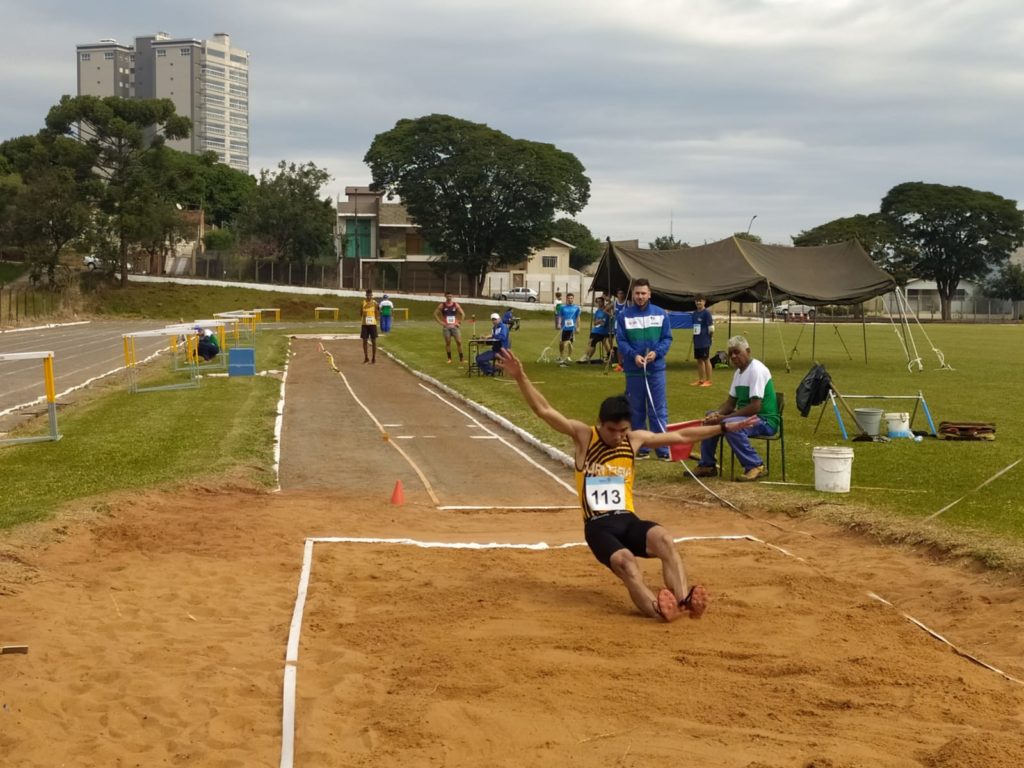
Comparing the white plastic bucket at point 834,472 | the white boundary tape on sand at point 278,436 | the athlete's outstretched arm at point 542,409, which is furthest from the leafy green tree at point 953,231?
the athlete's outstretched arm at point 542,409

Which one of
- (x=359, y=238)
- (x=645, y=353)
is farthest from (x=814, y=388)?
(x=359, y=238)

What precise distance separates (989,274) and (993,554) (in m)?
104

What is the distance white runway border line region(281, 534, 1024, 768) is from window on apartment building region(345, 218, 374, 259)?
94.6 m

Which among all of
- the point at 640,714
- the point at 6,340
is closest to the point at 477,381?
the point at 640,714

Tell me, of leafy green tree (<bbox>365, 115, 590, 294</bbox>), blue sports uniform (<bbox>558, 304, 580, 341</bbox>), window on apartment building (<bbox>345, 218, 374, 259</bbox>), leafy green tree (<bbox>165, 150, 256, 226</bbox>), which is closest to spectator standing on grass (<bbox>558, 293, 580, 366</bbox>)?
blue sports uniform (<bbox>558, 304, 580, 341</bbox>)

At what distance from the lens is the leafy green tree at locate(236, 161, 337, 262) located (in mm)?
86000

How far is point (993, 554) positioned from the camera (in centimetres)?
879

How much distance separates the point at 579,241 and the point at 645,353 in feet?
365

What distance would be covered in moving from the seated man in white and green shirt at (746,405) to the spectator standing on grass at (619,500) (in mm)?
3693

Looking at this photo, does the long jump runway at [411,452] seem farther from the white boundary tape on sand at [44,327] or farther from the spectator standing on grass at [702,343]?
the white boundary tape on sand at [44,327]

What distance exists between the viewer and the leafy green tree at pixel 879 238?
100688 mm

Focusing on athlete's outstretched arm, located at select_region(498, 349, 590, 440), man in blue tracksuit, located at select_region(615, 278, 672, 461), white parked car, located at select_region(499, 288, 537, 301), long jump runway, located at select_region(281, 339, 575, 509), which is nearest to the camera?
athlete's outstretched arm, located at select_region(498, 349, 590, 440)

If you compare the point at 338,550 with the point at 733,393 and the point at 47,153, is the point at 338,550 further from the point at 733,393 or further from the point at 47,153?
the point at 47,153

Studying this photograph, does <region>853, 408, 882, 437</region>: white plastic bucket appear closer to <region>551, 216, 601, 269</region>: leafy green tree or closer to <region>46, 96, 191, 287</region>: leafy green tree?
<region>46, 96, 191, 287</region>: leafy green tree
